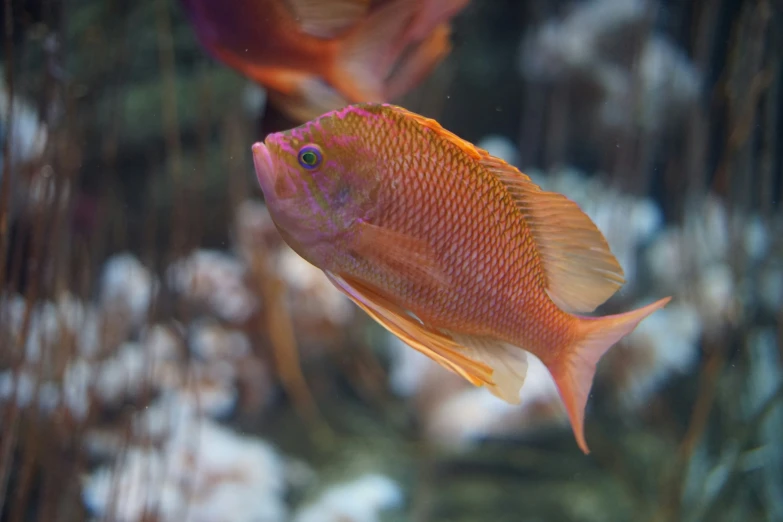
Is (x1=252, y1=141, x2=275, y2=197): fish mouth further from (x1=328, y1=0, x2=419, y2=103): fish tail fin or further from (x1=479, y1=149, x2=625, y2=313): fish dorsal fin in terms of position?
(x1=328, y1=0, x2=419, y2=103): fish tail fin

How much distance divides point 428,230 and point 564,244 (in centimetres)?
18

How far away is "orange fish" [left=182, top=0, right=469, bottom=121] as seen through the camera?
963mm

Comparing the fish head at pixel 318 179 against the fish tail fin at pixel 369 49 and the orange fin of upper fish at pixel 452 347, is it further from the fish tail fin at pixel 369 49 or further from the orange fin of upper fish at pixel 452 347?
the fish tail fin at pixel 369 49

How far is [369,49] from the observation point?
3.24 ft

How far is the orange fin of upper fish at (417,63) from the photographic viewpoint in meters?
1.17

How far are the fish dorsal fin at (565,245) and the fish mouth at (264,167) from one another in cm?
24

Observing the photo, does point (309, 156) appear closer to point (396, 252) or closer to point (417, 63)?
point (396, 252)

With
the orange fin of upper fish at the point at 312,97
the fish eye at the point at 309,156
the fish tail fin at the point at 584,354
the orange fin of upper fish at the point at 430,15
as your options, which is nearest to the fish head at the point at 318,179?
the fish eye at the point at 309,156

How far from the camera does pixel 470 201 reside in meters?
0.62

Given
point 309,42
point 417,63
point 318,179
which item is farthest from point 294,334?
point 318,179

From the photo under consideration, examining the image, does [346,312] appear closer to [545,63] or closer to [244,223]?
[244,223]

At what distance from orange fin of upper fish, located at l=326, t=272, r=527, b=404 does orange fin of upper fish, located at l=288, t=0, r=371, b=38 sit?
56 centimetres

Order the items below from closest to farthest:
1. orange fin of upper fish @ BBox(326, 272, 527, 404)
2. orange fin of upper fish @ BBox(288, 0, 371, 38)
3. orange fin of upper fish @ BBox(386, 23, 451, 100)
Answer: orange fin of upper fish @ BBox(326, 272, 527, 404)
orange fin of upper fish @ BBox(288, 0, 371, 38)
orange fin of upper fish @ BBox(386, 23, 451, 100)

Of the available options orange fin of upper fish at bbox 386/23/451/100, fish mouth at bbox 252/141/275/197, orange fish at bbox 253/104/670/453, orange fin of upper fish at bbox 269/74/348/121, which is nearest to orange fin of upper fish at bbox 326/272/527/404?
orange fish at bbox 253/104/670/453
